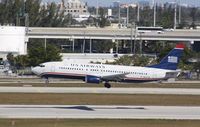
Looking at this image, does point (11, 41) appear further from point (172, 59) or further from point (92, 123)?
point (92, 123)

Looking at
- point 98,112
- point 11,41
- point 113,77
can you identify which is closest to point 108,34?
point 11,41

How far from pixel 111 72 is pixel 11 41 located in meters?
60.4

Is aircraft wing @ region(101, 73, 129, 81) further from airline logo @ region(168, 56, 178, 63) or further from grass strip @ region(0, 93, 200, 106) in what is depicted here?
grass strip @ region(0, 93, 200, 106)

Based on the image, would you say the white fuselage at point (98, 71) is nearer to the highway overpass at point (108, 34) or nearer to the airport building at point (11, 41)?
the airport building at point (11, 41)

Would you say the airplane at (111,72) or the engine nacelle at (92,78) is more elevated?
the airplane at (111,72)

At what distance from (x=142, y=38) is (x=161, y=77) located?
86624mm

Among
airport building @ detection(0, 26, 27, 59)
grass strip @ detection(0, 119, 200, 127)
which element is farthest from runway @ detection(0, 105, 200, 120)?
airport building @ detection(0, 26, 27, 59)

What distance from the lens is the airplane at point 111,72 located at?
74562 millimetres

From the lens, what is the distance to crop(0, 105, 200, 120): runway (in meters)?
41.8

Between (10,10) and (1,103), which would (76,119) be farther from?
(10,10)

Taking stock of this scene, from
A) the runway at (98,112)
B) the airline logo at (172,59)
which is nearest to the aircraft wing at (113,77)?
the airline logo at (172,59)

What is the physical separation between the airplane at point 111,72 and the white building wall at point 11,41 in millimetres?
57686

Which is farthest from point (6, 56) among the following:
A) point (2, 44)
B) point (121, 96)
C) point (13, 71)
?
point (121, 96)

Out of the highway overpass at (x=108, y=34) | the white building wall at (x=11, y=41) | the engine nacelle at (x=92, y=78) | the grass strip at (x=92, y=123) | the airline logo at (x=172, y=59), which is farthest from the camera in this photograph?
the highway overpass at (x=108, y=34)
